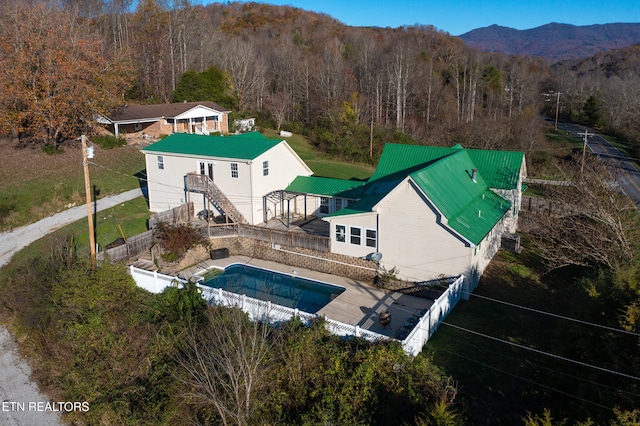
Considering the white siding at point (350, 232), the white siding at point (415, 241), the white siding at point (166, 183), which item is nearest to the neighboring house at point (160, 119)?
the white siding at point (166, 183)

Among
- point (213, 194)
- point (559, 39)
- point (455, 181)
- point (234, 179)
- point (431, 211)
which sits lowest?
point (213, 194)

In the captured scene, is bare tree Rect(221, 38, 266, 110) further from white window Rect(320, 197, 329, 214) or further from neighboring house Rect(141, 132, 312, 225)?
white window Rect(320, 197, 329, 214)

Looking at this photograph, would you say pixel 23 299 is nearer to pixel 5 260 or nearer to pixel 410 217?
pixel 5 260

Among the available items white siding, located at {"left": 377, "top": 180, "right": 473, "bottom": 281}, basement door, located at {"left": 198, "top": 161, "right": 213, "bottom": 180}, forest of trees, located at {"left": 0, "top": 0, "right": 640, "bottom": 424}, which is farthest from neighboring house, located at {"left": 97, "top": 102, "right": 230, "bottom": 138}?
white siding, located at {"left": 377, "top": 180, "right": 473, "bottom": 281}

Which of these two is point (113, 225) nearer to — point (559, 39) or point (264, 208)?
point (264, 208)

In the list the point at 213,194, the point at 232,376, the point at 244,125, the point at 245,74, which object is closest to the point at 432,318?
the point at 232,376

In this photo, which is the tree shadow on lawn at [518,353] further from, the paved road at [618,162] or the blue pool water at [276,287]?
the paved road at [618,162]
